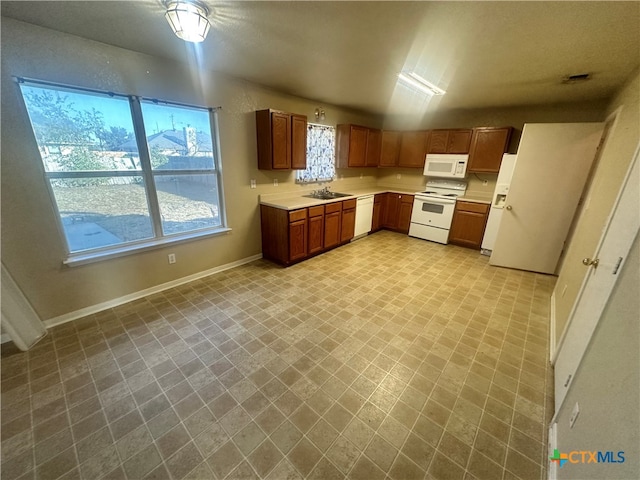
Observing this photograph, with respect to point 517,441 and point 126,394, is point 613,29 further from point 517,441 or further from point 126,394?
point 126,394

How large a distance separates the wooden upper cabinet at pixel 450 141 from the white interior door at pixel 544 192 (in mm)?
1221

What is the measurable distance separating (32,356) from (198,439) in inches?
68.0

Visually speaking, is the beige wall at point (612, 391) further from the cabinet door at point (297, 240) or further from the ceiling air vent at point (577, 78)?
the cabinet door at point (297, 240)

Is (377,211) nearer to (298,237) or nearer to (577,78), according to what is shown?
(298,237)

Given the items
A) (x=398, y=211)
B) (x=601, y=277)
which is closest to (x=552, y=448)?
(x=601, y=277)

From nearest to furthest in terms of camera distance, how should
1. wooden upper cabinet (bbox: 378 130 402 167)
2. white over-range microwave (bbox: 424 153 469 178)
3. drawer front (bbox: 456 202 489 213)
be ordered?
drawer front (bbox: 456 202 489 213), white over-range microwave (bbox: 424 153 469 178), wooden upper cabinet (bbox: 378 130 402 167)

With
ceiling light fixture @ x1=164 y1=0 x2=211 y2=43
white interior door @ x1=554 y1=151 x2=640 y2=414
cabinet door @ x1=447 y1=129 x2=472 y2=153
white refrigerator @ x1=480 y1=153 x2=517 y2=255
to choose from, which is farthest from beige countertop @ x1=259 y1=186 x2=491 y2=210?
white interior door @ x1=554 y1=151 x2=640 y2=414

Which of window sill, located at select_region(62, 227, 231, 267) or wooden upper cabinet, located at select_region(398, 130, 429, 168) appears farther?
wooden upper cabinet, located at select_region(398, 130, 429, 168)

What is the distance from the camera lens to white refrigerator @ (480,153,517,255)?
3928 millimetres

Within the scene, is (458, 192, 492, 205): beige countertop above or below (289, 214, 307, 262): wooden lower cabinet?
above

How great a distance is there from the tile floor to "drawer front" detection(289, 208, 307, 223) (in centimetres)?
112

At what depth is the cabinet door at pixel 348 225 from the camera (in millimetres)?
4485

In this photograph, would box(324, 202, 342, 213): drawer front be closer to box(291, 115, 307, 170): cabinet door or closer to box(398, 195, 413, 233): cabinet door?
box(291, 115, 307, 170): cabinet door

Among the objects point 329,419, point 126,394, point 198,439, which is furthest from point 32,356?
point 329,419
